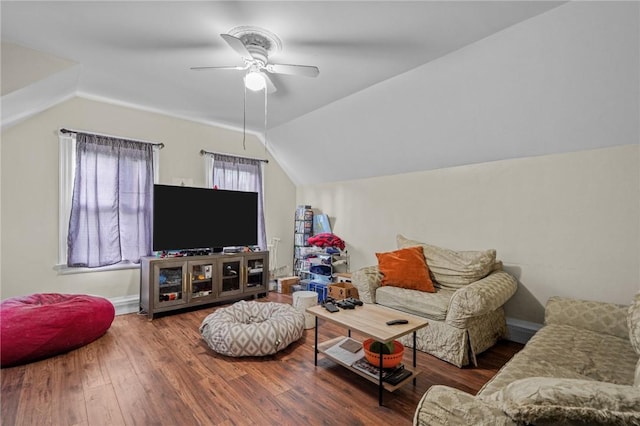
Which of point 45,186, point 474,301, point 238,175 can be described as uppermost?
point 238,175

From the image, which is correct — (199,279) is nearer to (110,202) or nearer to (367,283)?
(110,202)

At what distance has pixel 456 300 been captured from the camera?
2453 millimetres

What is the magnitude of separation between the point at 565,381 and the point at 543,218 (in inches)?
97.1

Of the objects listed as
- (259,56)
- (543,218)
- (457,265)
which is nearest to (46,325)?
(259,56)

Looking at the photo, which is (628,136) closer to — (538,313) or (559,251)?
(559,251)

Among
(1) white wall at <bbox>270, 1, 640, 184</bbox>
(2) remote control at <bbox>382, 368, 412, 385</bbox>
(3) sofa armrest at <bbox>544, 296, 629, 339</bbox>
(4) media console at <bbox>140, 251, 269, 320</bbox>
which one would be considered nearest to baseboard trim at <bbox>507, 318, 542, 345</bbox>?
(3) sofa armrest at <bbox>544, 296, 629, 339</bbox>

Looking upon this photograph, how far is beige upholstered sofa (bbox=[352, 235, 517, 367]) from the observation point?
2.43 metres

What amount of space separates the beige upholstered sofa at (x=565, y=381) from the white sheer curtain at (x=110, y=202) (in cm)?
385

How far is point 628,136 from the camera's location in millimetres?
2412

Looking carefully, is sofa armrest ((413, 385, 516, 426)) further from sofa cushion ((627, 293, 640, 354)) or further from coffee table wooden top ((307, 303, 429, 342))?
sofa cushion ((627, 293, 640, 354))

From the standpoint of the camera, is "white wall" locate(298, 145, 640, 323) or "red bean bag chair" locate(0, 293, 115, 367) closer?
"red bean bag chair" locate(0, 293, 115, 367)

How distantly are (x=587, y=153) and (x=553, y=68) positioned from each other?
0.88 m

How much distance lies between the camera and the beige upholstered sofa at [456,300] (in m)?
2.43

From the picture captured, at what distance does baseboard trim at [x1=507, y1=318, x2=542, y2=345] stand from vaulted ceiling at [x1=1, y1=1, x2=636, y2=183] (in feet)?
8.62
